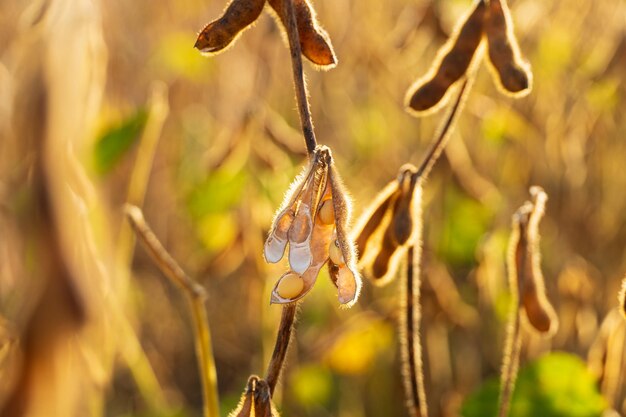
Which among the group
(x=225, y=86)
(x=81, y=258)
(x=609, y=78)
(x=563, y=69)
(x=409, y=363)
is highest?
(x=225, y=86)

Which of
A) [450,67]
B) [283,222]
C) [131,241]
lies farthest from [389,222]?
[131,241]

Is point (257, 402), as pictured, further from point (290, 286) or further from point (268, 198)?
point (268, 198)

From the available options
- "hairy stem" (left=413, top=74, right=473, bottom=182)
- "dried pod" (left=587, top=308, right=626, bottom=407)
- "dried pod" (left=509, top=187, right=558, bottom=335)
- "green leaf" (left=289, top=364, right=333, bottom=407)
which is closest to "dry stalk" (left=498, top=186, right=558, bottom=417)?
"dried pod" (left=509, top=187, right=558, bottom=335)

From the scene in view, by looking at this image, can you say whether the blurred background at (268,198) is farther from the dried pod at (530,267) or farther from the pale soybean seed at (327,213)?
the pale soybean seed at (327,213)

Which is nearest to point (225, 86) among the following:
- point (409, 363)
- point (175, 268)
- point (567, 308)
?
point (567, 308)

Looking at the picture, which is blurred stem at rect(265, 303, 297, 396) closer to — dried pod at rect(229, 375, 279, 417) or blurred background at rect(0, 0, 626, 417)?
dried pod at rect(229, 375, 279, 417)

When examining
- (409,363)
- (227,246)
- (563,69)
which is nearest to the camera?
(409,363)

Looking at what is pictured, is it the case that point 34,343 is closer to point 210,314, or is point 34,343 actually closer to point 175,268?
point 175,268
